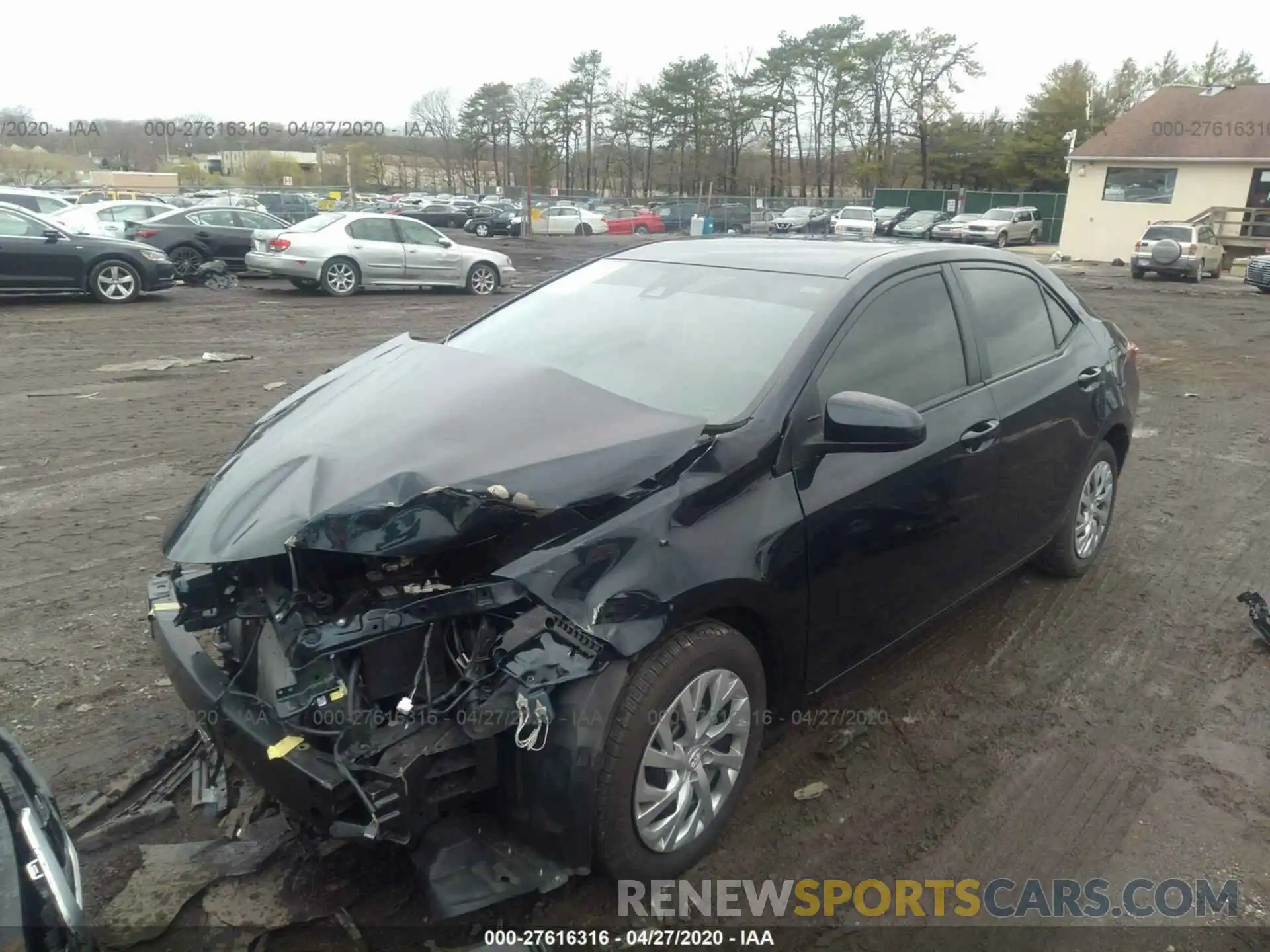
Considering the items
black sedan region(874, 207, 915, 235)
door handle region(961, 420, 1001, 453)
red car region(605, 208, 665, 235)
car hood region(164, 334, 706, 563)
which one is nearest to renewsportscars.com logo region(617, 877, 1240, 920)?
car hood region(164, 334, 706, 563)

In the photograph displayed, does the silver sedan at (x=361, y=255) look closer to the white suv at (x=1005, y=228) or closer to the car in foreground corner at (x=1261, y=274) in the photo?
the car in foreground corner at (x=1261, y=274)

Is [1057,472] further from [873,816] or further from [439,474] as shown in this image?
[439,474]

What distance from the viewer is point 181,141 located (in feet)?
234

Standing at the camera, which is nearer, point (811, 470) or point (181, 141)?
point (811, 470)

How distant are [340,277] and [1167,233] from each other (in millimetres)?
23112

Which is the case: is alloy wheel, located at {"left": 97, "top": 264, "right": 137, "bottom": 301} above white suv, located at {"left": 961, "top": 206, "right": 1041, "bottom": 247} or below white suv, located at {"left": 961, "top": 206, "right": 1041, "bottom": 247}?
below

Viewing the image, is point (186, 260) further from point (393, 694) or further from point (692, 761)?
point (692, 761)

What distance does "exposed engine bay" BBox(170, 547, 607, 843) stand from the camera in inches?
87.9

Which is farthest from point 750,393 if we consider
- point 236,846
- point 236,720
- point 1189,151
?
point 1189,151

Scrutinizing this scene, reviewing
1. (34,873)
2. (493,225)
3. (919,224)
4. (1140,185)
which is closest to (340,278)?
(34,873)

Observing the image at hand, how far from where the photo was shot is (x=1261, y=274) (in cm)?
2220

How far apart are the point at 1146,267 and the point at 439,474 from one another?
2863 cm

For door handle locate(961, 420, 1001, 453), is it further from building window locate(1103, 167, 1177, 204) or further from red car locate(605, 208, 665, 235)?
red car locate(605, 208, 665, 235)

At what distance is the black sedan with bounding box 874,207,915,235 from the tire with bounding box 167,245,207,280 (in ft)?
95.5
